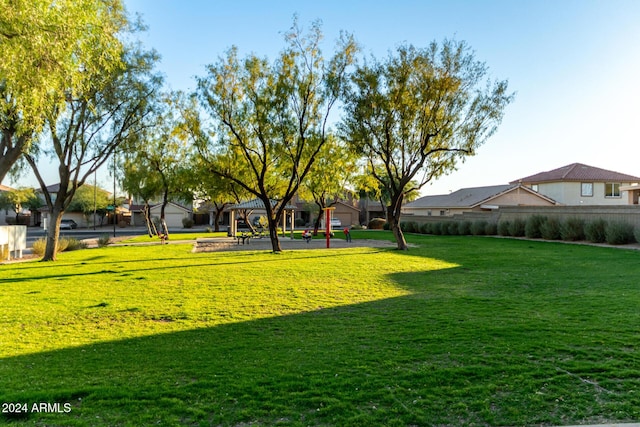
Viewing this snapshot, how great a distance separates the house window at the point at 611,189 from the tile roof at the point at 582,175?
0.65 meters

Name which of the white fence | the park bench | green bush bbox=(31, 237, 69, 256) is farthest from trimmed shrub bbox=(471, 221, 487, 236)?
the white fence

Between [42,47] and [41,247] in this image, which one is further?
[41,247]

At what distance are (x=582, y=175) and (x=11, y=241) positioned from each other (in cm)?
4573

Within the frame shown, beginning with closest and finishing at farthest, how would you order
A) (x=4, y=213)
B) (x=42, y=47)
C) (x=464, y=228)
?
(x=42, y=47) < (x=464, y=228) < (x=4, y=213)

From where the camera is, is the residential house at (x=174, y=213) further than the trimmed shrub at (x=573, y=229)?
Yes

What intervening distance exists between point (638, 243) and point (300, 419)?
73.2ft

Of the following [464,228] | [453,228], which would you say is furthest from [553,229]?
[453,228]

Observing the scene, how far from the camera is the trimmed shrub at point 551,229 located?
2573 cm

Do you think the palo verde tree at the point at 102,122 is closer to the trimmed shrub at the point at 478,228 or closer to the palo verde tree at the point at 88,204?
the trimmed shrub at the point at 478,228

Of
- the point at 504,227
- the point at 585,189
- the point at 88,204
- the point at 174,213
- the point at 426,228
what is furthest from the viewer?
the point at 174,213

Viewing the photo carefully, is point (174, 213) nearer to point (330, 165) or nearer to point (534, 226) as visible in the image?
point (330, 165)

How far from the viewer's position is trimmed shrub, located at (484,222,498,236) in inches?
1259

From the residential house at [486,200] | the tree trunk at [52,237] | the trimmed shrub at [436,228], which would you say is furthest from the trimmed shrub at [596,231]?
the tree trunk at [52,237]

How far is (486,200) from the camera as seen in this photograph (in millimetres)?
44219
